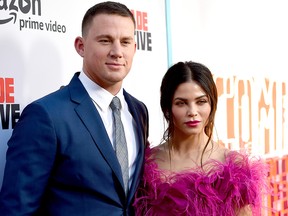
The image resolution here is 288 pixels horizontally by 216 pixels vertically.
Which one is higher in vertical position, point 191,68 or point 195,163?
point 191,68

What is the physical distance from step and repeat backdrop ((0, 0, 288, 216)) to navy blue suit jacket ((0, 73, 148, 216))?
8.6 inches

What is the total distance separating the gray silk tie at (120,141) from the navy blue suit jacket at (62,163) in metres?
0.05

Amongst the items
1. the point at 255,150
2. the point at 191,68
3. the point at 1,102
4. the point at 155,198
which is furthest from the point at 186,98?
the point at 255,150

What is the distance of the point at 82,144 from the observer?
5.07 feet

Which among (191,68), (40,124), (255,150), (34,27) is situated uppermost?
(34,27)

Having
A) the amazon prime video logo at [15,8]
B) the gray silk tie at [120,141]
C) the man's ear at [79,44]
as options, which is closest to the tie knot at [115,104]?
the gray silk tie at [120,141]

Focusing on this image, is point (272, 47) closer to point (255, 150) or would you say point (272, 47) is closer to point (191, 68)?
point (255, 150)

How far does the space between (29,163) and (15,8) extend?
54 centimetres

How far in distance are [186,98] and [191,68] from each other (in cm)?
12

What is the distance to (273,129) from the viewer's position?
10.6ft

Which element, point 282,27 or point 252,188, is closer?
point 252,188

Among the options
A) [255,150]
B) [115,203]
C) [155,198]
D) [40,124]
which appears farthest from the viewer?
[255,150]

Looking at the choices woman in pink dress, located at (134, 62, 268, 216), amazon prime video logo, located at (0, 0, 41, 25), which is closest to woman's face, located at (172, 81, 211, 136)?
woman in pink dress, located at (134, 62, 268, 216)

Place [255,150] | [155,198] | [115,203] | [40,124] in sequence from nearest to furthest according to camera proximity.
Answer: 1. [40,124]
2. [115,203]
3. [155,198]
4. [255,150]
